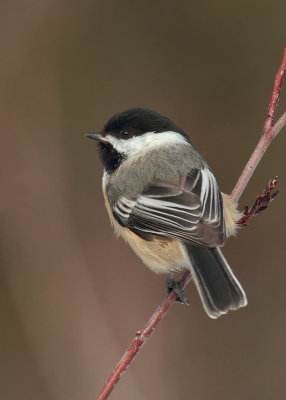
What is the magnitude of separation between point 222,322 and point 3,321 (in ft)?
5.51

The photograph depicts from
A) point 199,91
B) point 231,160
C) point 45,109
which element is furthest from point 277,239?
point 45,109

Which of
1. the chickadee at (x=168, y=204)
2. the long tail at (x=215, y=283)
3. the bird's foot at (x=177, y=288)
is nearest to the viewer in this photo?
the long tail at (x=215, y=283)

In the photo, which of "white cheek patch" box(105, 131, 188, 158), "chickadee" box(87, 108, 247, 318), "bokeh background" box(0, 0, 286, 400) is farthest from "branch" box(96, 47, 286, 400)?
"bokeh background" box(0, 0, 286, 400)

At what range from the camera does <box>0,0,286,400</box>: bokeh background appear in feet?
15.1

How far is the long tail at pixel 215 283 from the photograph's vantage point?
2.60 metres

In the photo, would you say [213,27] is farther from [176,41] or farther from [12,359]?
[12,359]

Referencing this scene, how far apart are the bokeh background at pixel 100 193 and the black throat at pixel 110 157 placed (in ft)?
4.94

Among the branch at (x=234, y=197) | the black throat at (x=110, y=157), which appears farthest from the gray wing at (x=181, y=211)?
the black throat at (x=110, y=157)

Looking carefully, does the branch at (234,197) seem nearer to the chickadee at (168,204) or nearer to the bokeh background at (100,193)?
the chickadee at (168,204)

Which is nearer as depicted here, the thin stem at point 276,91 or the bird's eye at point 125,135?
the thin stem at point 276,91

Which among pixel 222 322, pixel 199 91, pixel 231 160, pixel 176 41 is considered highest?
pixel 176 41

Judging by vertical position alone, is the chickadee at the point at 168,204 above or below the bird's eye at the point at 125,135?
below

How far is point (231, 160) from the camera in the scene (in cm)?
524

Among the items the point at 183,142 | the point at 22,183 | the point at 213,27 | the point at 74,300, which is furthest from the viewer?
the point at 213,27
